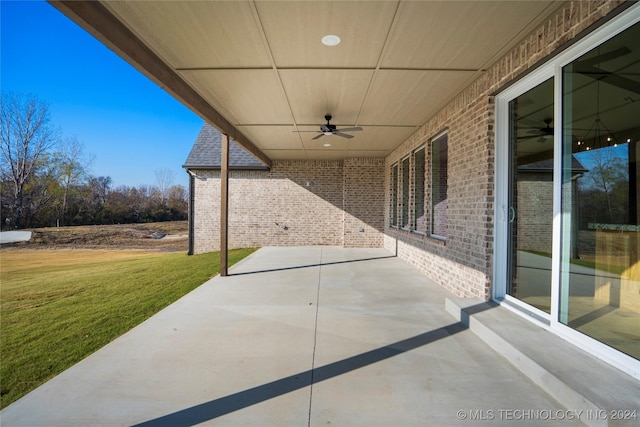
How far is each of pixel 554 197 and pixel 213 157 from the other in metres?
10.8

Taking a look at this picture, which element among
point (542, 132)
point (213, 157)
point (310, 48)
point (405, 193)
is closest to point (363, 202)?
point (405, 193)

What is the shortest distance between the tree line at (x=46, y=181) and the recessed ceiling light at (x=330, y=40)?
723 inches

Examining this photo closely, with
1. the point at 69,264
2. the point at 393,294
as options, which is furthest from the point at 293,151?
the point at 69,264

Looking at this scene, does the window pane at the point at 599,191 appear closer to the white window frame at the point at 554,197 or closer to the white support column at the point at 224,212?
the white window frame at the point at 554,197

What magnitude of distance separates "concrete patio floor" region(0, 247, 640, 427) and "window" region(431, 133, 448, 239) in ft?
5.43

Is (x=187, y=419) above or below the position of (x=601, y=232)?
below

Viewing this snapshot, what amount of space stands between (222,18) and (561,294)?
12.5ft

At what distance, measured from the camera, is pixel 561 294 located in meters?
2.65

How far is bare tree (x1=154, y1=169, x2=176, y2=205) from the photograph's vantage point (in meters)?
26.0

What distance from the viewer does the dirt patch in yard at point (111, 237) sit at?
48.9 ft

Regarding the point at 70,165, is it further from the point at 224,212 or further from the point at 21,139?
the point at 224,212

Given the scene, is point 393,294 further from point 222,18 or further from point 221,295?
point 222,18

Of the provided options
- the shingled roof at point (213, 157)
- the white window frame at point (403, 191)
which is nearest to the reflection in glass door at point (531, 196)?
the white window frame at point (403, 191)

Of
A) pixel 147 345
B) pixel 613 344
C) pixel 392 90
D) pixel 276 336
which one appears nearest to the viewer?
pixel 613 344
